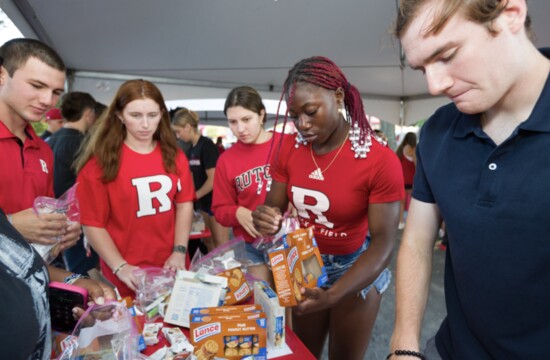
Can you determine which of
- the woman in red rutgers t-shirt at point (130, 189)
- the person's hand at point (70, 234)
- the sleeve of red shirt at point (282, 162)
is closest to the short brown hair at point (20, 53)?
the woman in red rutgers t-shirt at point (130, 189)

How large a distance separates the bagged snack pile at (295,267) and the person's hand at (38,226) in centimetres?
84

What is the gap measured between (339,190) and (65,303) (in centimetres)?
103

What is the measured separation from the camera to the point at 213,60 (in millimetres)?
6004

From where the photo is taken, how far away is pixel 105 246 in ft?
5.78

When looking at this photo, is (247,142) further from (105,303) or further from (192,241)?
(192,241)

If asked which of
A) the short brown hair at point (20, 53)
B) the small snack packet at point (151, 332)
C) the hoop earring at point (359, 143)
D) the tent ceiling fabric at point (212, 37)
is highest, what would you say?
the tent ceiling fabric at point (212, 37)

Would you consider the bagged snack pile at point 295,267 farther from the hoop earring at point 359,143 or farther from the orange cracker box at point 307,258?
the hoop earring at point 359,143

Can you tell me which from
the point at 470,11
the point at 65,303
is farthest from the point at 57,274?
the point at 470,11

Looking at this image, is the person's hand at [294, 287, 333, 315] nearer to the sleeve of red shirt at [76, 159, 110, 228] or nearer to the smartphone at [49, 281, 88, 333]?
the smartphone at [49, 281, 88, 333]

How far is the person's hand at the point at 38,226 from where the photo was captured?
1270mm

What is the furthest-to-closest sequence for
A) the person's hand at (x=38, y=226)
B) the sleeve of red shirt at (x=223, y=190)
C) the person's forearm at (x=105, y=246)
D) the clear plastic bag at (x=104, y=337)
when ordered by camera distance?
the sleeve of red shirt at (x=223, y=190) < the person's forearm at (x=105, y=246) < the person's hand at (x=38, y=226) < the clear plastic bag at (x=104, y=337)

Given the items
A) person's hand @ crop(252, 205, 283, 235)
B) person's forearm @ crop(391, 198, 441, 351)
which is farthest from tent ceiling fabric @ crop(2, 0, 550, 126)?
person's forearm @ crop(391, 198, 441, 351)

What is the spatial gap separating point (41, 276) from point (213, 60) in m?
5.79

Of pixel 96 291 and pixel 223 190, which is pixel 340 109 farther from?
pixel 96 291
